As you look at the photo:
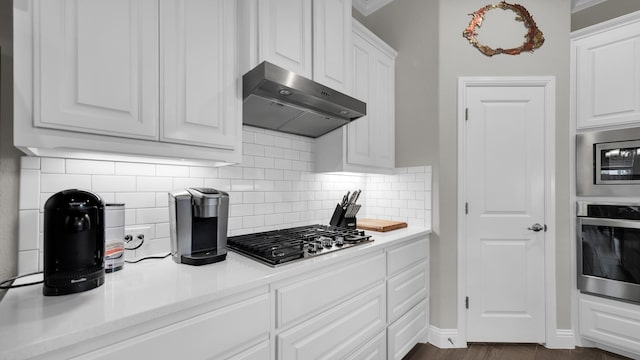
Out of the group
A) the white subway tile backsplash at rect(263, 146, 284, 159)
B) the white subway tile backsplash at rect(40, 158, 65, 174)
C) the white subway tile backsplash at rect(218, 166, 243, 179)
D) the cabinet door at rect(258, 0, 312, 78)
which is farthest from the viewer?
the white subway tile backsplash at rect(263, 146, 284, 159)

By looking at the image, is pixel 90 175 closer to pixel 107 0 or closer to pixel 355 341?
pixel 107 0

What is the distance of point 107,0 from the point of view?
98 centimetres

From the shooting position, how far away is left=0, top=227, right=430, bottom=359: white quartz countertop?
Answer: 642 mm

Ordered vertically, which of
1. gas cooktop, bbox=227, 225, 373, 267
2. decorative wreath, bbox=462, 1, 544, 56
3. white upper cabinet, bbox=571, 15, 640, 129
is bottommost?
gas cooktop, bbox=227, 225, 373, 267

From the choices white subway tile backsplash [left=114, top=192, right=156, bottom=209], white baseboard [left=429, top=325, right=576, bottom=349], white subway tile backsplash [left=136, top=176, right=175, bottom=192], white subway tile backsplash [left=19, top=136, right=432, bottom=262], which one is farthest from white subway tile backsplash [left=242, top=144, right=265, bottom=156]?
white baseboard [left=429, top=325, right=576, bottom=349]

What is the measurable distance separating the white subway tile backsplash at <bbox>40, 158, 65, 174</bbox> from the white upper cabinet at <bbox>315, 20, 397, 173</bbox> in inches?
58.5

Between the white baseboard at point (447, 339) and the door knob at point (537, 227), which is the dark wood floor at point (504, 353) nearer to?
the white baseboard at point (447, 339)

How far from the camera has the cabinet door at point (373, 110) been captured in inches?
81.5

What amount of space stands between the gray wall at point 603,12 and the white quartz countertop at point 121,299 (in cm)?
334

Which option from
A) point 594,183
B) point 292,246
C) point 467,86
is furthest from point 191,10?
point 594,183

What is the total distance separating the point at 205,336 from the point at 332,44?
5.62 feet

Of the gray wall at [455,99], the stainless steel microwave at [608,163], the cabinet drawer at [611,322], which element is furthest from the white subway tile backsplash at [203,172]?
the cabinet drawer at [611,322]

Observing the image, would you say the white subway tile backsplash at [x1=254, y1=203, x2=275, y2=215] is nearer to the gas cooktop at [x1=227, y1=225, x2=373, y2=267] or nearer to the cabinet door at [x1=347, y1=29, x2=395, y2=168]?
the gas cooktop at [x1=227, y1=225, x2=373, y2=267]

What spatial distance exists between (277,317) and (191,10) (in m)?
1.36
